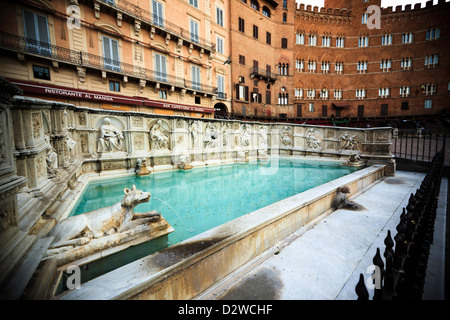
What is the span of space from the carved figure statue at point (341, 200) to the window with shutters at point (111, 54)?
654 inches

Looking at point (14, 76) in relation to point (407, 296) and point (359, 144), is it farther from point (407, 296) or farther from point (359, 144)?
point (359, 144)

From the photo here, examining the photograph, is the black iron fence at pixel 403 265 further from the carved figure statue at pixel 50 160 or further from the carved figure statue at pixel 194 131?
the carved figure statue at pixel 194 131

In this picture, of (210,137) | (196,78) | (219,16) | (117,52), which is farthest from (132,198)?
(219,16)

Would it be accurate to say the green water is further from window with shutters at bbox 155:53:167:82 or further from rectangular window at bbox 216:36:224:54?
rectangular window at bbox 216:36:224:54

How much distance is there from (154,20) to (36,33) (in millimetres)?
8260

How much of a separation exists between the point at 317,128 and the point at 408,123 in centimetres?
2697

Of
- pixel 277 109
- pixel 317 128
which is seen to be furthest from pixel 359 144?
pixel 277 109

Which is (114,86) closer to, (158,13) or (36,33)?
(36,33)

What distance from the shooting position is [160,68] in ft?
55.5

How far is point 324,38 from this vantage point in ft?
101

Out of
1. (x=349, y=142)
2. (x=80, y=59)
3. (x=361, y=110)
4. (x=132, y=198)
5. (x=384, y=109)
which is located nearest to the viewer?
(x=132, y=198)

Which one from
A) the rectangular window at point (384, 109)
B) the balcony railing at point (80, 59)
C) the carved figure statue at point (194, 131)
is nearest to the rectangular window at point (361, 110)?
the rectangular window at point (384, 109)

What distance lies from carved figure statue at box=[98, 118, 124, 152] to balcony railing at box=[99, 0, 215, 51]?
12.1 m

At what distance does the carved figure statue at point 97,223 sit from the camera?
2301 millimetres
